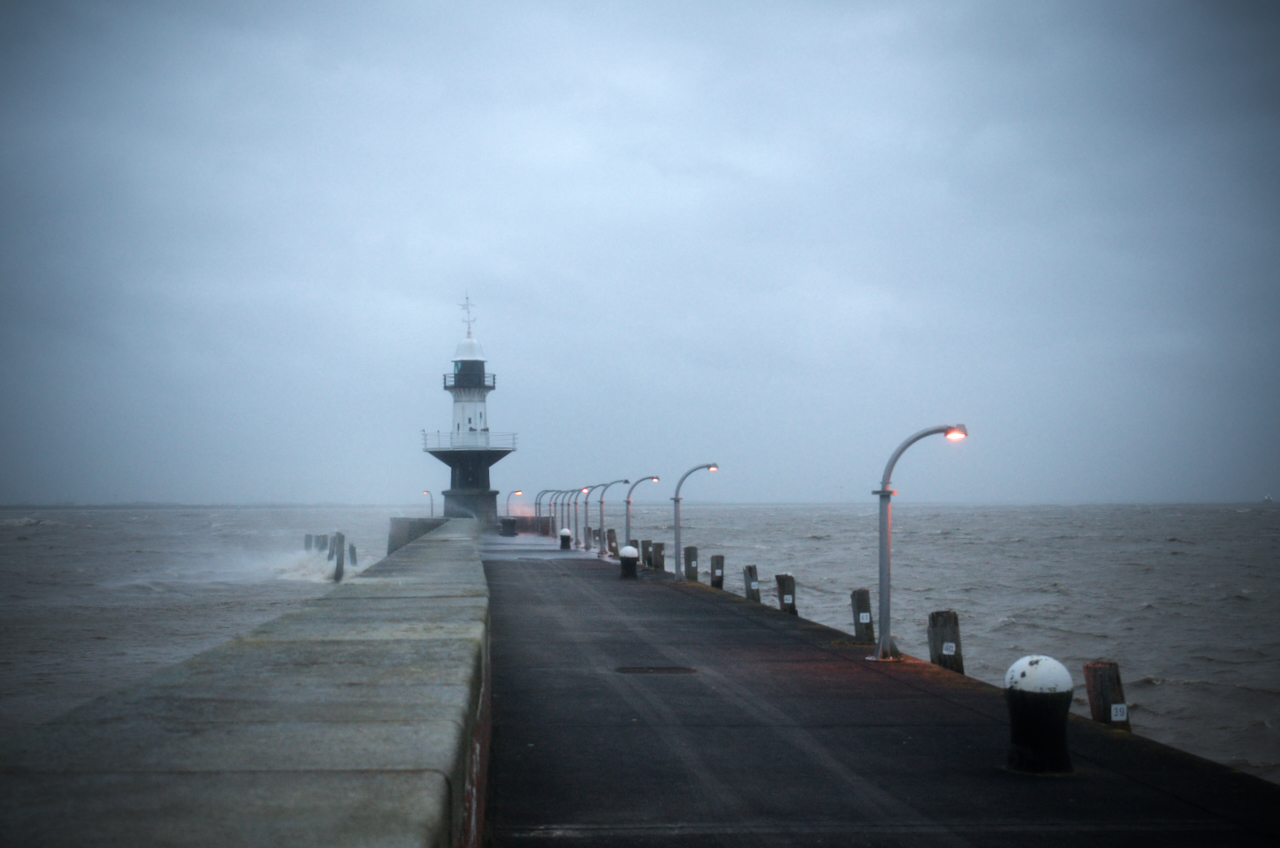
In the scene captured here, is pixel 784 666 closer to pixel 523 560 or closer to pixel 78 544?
pixel 523 560

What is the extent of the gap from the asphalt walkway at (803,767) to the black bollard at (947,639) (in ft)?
1.69

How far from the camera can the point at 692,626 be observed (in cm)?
1705

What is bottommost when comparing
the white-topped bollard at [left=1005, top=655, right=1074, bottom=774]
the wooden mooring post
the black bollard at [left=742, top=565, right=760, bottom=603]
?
the wooden mooring post

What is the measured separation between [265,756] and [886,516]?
1106 centimetres

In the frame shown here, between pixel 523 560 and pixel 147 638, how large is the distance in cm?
1224

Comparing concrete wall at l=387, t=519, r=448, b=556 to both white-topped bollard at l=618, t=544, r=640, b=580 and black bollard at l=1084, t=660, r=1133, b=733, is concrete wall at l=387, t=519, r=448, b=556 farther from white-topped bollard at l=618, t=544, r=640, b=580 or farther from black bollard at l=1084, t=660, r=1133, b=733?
black bollard at l=1084, t=660, r=1133, b=733

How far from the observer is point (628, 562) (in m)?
27.3

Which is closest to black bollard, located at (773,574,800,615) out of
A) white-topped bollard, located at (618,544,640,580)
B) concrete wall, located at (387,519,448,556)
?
white-topped bollard, located at (618,544,640,580)

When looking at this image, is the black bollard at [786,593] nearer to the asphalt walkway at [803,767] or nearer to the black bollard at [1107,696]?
A: the asphalt walkway at [803,767]

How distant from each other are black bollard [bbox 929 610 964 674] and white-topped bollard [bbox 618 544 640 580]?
14.3 metres

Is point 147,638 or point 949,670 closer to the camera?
point 949,670

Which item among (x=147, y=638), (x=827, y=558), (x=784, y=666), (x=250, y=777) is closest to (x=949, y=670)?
(x=784, y=666)

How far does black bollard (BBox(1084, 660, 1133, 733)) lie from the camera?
31.8 feet

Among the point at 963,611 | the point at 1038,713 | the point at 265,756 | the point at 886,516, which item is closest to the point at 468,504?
the point at 963,611
